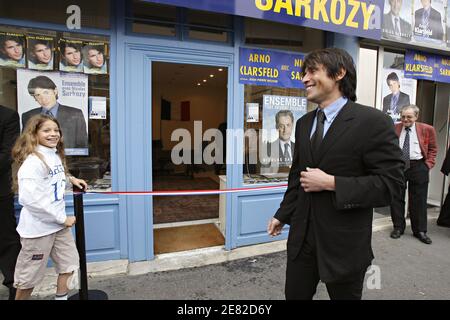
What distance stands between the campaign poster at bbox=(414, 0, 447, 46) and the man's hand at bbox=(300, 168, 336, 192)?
15.7 ft

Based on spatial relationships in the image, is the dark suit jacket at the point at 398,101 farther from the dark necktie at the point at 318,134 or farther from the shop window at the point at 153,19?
the dark necktie at the point at 318,134

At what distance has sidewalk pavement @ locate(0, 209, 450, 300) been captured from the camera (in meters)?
3.03

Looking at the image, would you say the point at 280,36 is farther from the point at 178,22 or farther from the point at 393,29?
the point at 393,29

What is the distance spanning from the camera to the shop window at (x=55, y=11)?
312 centimetres

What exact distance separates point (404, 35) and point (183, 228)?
480 cm

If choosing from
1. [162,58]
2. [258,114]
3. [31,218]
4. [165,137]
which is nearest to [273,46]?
[258,114]

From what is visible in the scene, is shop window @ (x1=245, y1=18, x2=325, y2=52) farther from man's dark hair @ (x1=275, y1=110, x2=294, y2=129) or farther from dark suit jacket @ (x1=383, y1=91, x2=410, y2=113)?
dark suit jacket @ (x1=383, y1=91, x2=410, y2=113)

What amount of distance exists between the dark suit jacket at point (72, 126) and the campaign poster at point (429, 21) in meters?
5.36

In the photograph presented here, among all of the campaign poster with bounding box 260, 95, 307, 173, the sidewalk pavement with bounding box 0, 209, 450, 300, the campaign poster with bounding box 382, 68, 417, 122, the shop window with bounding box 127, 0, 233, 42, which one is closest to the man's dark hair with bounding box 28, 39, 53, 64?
the shop window with bounding box 127, 0, 233, 42

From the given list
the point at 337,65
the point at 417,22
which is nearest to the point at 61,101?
the point at 337,65

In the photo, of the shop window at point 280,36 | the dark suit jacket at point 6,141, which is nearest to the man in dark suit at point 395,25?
the shop window at point 280,36

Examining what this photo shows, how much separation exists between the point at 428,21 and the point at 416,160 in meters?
2.49

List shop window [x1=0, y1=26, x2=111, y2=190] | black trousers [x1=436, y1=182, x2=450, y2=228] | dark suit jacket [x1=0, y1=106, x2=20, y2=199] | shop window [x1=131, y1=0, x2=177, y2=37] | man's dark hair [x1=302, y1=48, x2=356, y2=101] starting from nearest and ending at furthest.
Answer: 1. man's dark hair [x1=302, y1=48, x2=356, y2=101]
2. dark suit jacket [x1=0, y1=106, x2=20, y2=199]
3. shop window [x1=0, y1=26, x2=111, y2=190]
4. shop window [x1=131, y1=0, x2=177, y2=37]
5. black trousers [x1=436, y1=182, x2=450, y2=228]
